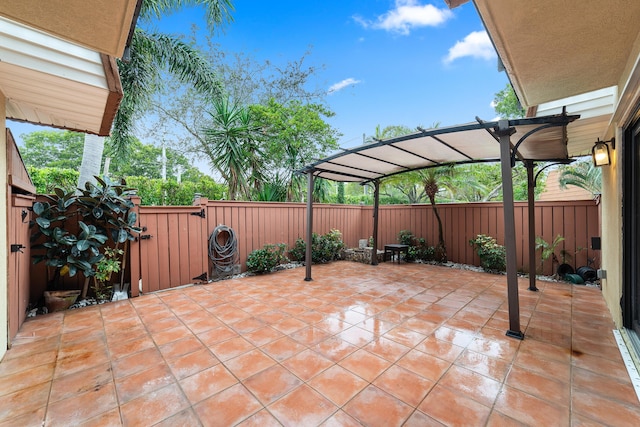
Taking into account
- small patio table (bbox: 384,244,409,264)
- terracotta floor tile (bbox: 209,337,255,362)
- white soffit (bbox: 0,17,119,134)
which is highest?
white soffit (bbox: 0,17,119,134)

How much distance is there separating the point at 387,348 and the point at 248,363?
119 centimetres

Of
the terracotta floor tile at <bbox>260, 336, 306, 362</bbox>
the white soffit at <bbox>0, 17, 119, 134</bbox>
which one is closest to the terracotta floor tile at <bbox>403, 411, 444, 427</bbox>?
the terracotta floor tile at <bbox>260, 336, 306, 362</bbox>

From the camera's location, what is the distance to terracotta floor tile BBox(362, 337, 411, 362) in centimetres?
219

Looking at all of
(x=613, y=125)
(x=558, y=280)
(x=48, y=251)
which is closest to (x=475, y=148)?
(x=613, y=125)

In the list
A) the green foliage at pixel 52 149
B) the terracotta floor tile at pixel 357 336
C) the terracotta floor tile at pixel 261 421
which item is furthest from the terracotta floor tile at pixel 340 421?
Result: the green foliage at pixel 52 149

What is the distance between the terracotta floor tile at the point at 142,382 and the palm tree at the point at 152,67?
5.23 meters

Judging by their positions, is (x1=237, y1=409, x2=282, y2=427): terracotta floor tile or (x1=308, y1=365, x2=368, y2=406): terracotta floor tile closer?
(x1=237, y1=409, x2=282, y2=427): terracotta floor tile

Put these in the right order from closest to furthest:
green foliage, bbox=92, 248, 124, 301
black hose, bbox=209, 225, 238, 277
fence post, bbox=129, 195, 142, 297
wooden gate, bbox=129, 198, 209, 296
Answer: green foliage, bbox=92, 248, 124, 301, fence post, bbox=129, 195, 142, 297, wooden gate, bbox=129, 198, 209, 296, black hose, bbox=209, 225, 238, 277

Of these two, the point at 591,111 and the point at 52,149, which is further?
the point at 52,149

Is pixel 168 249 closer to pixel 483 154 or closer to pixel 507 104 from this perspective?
pixel 483 154

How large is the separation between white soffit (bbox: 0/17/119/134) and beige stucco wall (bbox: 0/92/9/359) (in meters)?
0.32

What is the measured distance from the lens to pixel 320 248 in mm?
6355

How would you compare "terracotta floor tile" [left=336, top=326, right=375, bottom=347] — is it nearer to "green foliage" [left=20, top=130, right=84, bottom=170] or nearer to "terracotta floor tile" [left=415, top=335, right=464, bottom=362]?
"terracotta floor tile" [left=415, top=335, right=464, bottom=362]

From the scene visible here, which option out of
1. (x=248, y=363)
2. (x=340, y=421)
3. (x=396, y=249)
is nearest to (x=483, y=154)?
(x=396, y=249)
